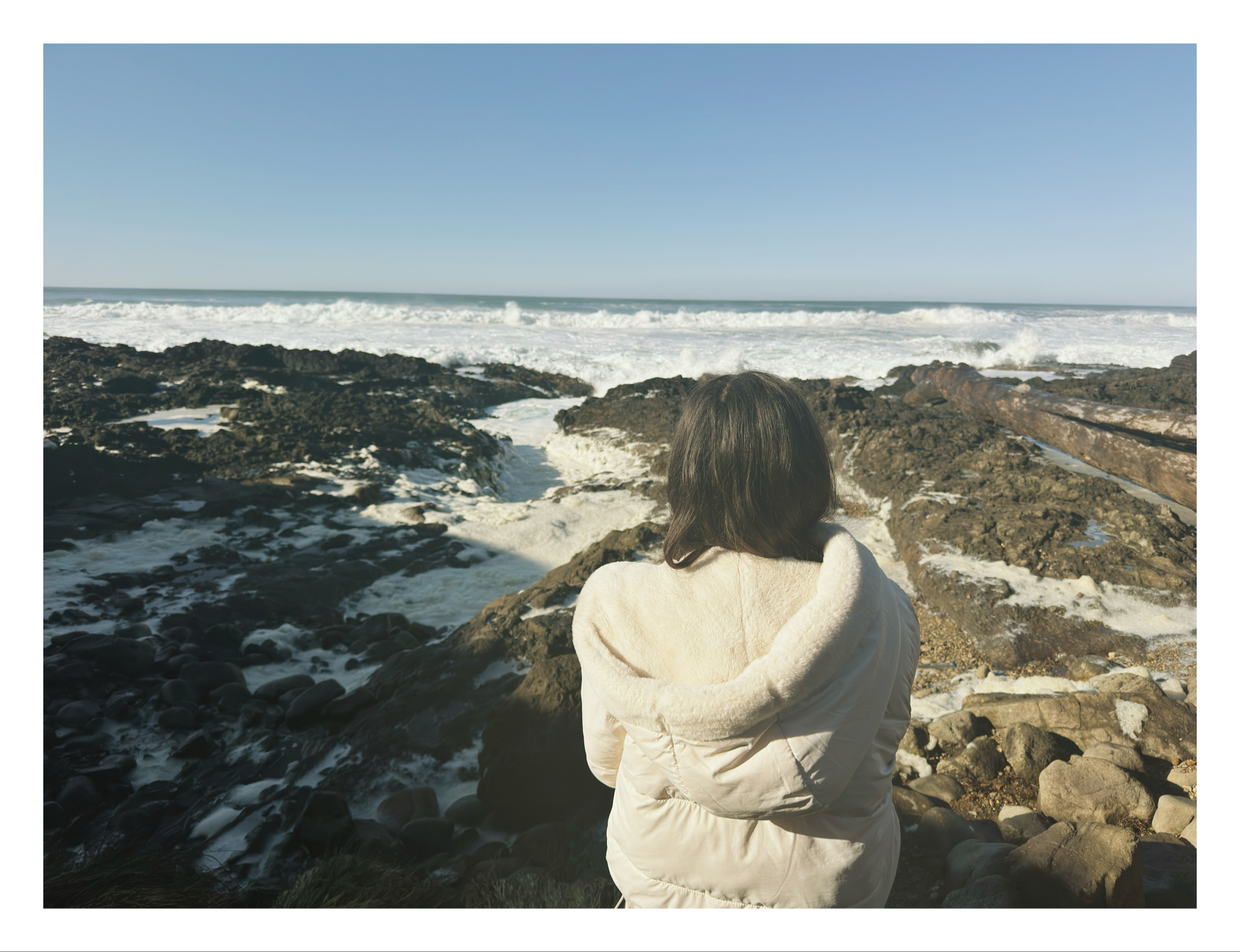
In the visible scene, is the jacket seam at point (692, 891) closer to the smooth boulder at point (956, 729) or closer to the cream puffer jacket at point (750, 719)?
the cream puffer jacket at point (750, 719)

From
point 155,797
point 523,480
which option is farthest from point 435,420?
point 155,797

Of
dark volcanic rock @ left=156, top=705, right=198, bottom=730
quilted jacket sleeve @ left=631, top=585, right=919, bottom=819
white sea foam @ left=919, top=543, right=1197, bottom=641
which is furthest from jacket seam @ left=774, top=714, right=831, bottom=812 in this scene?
dark volcanic rock @ left=156, top=705, right=198, bottom=730

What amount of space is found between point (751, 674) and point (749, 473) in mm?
381

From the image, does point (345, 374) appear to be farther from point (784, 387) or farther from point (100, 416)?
point (784, 387)

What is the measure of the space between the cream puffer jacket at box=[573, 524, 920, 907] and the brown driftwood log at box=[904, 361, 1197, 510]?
274cm

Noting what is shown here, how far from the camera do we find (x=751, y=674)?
3.41 feet

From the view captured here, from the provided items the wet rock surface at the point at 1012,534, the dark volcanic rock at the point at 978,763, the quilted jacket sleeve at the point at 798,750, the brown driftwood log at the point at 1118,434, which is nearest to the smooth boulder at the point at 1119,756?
the dark volcanic rock at the point at 978,763

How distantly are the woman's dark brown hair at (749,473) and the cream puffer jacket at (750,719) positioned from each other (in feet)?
0.15

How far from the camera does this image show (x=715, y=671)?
1.16 meters

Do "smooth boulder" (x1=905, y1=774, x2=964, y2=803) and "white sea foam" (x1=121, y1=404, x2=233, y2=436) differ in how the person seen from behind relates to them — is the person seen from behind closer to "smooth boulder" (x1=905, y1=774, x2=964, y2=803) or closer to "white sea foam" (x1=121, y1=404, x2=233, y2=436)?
"smooth boulder" (x1=905, y1=774, x2=964, y2=803)

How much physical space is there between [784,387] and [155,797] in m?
3.55

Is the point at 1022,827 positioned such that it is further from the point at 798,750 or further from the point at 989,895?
the point at 798,750

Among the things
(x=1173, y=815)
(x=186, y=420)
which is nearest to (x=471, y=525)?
(x=1173, y=815)

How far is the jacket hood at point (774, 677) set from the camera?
1.03 m
